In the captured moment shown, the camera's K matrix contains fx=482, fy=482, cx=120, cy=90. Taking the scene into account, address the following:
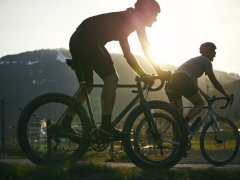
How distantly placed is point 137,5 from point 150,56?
0.73 m

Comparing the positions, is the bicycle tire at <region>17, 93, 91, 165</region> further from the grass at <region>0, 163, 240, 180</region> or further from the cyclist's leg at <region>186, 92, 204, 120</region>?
the cyclist's leg at <region>186, 92, 204, 120</region>

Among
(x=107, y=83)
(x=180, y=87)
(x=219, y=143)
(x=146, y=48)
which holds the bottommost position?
(x=219, y=143)

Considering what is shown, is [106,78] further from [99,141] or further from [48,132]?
[48,132]

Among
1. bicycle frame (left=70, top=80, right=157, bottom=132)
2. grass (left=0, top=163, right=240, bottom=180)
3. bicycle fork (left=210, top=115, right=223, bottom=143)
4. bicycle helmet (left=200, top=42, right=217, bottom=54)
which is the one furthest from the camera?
bicycle helmet (left=200, top=42, right=217, bottom=54)

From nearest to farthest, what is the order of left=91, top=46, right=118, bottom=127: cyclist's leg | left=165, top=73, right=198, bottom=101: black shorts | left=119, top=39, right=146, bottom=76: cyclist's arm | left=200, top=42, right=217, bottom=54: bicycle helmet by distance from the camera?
left=91, top=46, right=118, bottom=127: cyclist's leg, left=119, top=39, right=146, bottom=76: cyclist's arm, left=165, top=73, right=198, bottom=101: black shorts, left=200, top=42, right=217, bottom=54: bicycle helmet

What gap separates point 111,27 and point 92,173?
2.00 meters

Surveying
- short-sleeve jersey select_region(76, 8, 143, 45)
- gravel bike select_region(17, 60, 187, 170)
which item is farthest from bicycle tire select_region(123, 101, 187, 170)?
short-sleeve jersey select_region(76, 8, 143, 45)

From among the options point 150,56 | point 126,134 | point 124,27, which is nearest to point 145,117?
point 126,134

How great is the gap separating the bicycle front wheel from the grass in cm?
279

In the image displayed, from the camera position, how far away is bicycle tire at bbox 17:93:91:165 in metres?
6.57

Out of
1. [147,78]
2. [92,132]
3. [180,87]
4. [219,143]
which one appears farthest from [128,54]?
[219,143]

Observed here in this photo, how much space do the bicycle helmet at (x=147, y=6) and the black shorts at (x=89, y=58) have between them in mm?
744

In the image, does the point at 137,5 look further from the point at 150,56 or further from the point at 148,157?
the point at 148,157

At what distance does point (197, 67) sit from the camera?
31.4 ft
